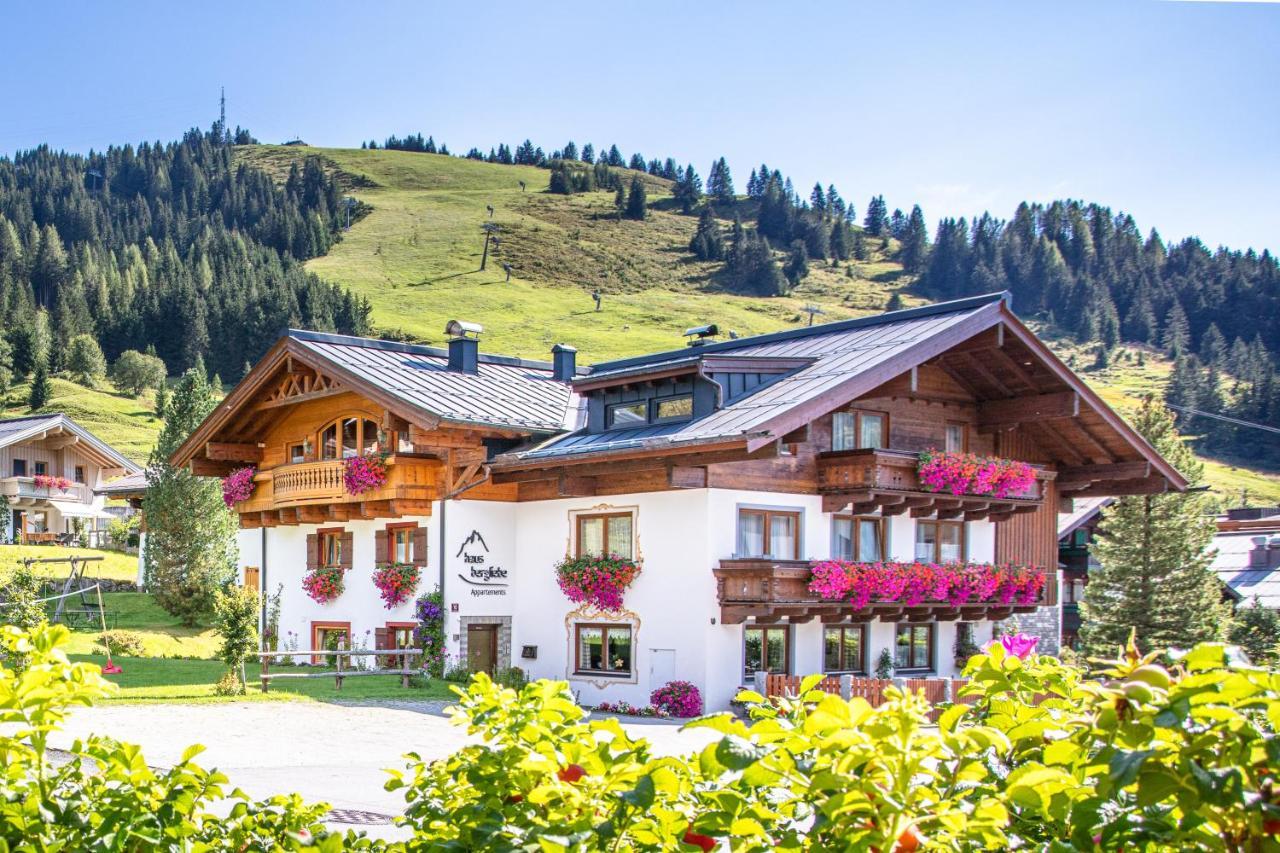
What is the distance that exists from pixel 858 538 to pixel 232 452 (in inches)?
601

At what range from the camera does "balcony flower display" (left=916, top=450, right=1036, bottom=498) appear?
2520 centimetres

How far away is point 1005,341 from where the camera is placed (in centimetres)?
2708

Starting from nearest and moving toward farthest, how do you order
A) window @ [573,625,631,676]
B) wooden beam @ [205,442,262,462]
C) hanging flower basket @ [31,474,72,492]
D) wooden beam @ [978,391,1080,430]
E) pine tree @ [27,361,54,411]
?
window @ [573,625,631,676] → wooden beam @ [978,391,1080,430] → wooden beam @ [205,442,262,462] → hanging flower basket @ [31,474,72,492] → pine tree @ [27,361,54,411]

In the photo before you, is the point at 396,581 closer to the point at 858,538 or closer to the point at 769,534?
the point at 769,534

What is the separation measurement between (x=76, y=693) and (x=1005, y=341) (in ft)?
81.6

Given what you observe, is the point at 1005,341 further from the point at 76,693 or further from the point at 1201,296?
the point at 1201,296

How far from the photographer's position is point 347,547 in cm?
3041

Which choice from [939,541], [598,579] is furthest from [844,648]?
[598,579]

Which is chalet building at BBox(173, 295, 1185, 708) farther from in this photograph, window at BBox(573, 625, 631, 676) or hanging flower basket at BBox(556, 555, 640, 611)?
hanging flower basket at BBox(556, 555, 640, 611)

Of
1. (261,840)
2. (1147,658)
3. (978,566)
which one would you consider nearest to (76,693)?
(261,840)

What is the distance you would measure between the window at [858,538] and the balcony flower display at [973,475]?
5.19ft

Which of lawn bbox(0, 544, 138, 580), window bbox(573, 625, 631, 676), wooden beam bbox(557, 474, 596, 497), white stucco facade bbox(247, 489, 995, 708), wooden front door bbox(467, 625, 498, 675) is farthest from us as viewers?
lawn bbox(0, 544, 138, 580)

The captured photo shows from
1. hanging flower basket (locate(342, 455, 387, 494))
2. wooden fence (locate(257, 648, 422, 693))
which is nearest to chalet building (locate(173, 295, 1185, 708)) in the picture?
hanging flower basket (locate(342, 455, 387, 494))

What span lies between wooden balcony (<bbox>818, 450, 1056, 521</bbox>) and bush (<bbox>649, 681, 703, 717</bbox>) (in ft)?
13.9
